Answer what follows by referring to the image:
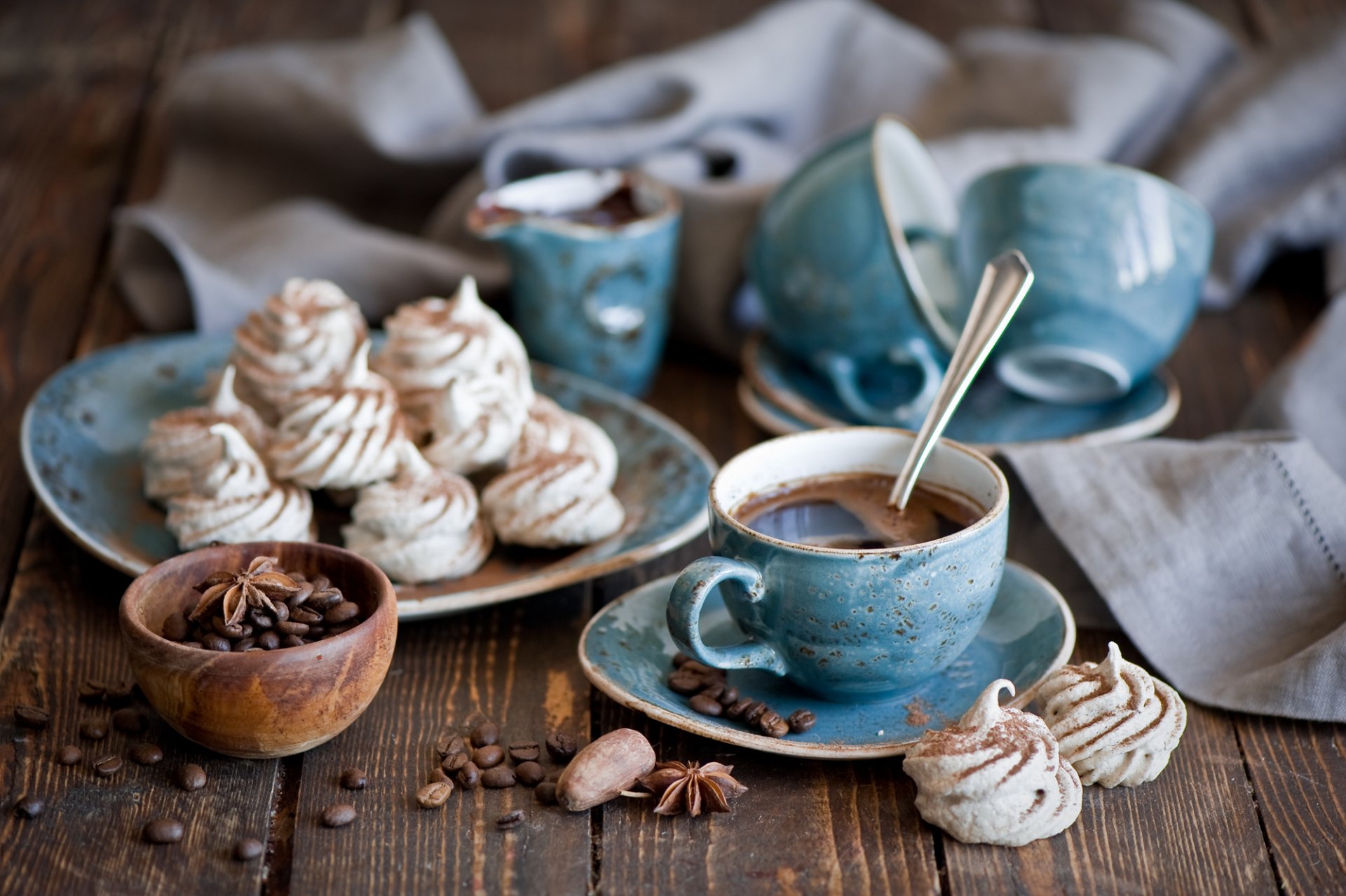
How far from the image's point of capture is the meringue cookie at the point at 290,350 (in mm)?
1542

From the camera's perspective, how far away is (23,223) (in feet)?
7.58

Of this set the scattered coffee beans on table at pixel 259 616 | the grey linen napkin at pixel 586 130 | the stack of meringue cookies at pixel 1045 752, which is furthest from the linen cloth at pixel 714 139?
the scattered coffee beans on table at pixel 259 616

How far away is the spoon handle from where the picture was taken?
1.25 m

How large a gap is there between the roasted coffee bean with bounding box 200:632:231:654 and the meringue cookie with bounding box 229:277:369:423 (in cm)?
46

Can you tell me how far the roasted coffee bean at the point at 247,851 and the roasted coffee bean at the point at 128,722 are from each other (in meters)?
0.19

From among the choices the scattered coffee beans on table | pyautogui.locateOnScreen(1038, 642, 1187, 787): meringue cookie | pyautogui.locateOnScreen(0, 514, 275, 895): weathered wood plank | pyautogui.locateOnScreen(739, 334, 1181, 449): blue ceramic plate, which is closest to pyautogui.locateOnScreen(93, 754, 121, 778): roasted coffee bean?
pyautogui.locateOnScreen(0, 514, 275, 895): weathered wood plank

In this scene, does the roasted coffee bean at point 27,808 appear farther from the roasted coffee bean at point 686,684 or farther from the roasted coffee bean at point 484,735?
the roasted coffee bean at point 686,684

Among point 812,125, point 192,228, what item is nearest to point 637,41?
point 812,125

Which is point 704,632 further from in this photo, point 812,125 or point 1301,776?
point 812,125

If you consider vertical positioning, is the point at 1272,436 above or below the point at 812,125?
above

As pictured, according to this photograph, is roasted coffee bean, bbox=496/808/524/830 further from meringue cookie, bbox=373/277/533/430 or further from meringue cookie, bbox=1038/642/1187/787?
meringue cookie, bbox=373/277/533/430

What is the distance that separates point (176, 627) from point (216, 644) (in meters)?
0.05

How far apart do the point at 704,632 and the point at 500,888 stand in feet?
1.19

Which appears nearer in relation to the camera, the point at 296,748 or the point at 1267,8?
the point at 296,748
